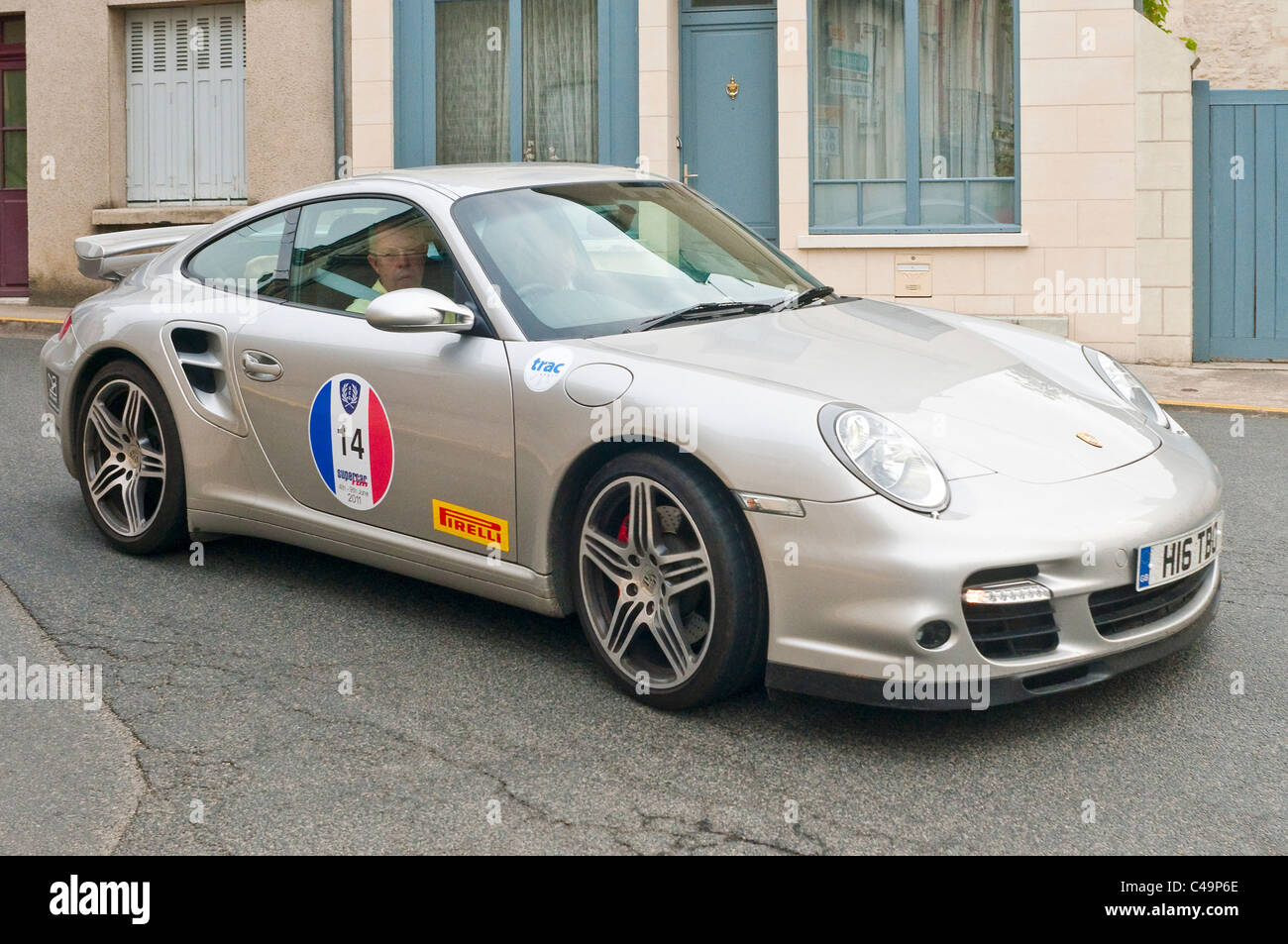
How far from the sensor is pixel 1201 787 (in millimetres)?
3488

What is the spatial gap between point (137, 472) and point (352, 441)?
125 cm

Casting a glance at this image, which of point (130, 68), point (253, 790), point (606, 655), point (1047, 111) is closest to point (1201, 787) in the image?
point (606, 655)

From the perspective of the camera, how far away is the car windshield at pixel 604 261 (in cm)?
448

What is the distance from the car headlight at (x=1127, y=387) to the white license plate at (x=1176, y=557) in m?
0.52

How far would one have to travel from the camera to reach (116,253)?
20.6ft

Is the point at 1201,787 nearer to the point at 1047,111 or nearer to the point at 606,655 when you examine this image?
the point at 606,655

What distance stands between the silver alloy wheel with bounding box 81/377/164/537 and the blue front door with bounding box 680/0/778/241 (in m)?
8.24

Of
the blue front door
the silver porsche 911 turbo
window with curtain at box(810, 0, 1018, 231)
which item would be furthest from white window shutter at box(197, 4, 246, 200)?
the silver porsche 911 turbo

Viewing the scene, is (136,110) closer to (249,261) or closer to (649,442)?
(249,261)

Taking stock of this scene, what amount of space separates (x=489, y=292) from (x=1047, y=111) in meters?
8.91

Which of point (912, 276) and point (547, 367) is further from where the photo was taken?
point (912, 276)

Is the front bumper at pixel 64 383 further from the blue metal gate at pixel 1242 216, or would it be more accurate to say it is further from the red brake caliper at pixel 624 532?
the blue metal gate at pixel 1242 216

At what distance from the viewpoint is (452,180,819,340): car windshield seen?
14.7ft

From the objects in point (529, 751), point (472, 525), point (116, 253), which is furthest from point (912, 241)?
point (529, 751)
